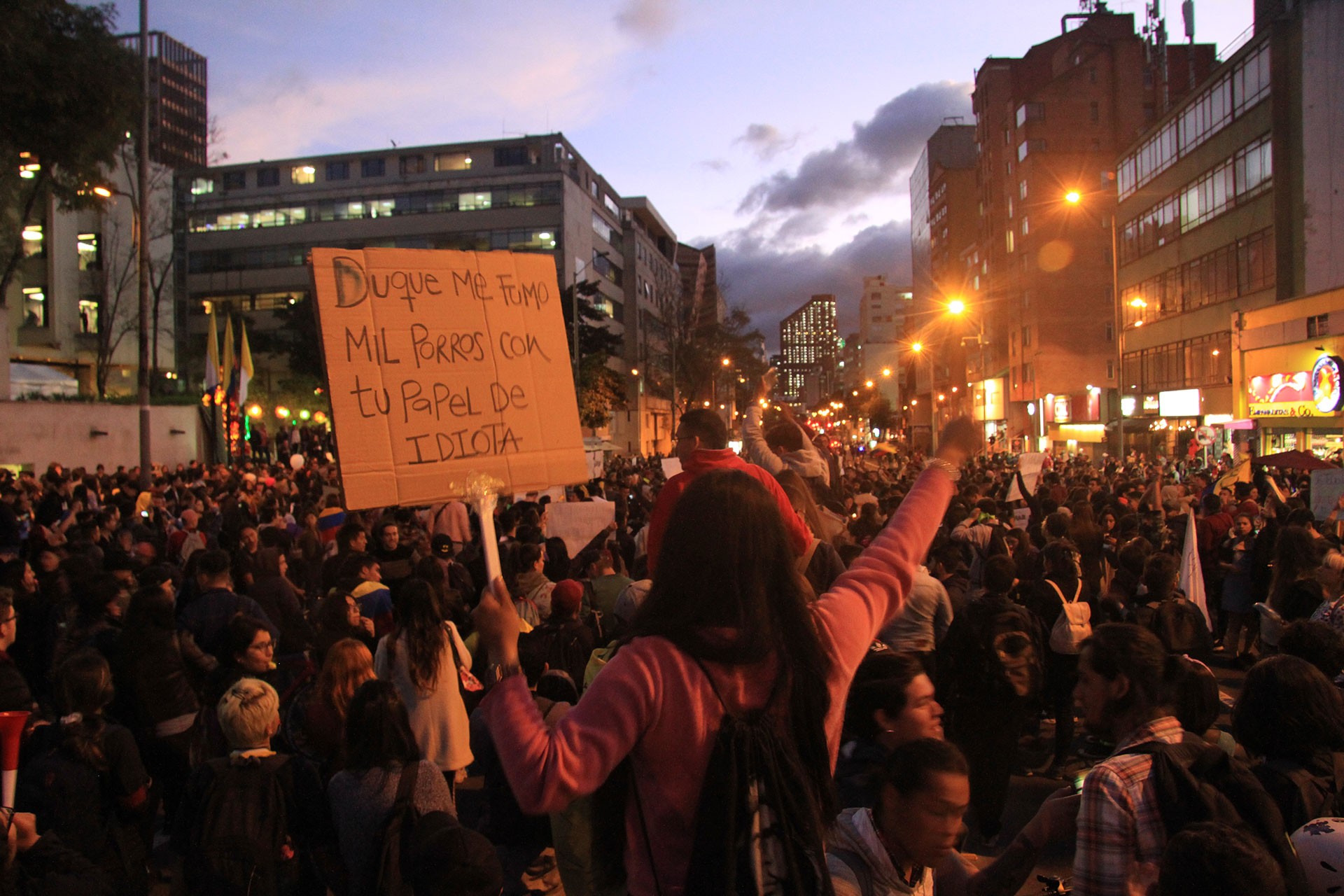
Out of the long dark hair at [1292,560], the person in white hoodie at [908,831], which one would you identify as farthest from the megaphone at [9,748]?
the long dark hair at [1292,560]

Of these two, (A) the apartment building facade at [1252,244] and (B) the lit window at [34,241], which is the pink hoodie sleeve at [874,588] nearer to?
(A) the apartment building facade at [1252,244]

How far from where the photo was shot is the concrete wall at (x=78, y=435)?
27312 mm

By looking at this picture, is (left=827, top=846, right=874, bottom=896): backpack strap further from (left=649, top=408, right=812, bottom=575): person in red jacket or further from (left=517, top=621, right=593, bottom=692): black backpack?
(left=517, top=621, right=593, bottom=692): black backpack

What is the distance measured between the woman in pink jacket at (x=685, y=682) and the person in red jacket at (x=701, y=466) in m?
1.02

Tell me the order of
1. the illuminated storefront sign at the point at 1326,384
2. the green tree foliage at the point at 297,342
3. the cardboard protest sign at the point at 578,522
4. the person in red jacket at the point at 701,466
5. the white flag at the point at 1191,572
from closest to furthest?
the person in red jacket at the point at 701,466
the white flag at the point at 1191,572
the cardboard protest sign at the point at 578,522
the illuminated storefront sign at the point at 1326,384
the green tree foliage at the point at 297,342

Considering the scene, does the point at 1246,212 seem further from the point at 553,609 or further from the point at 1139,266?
the point at 553,609

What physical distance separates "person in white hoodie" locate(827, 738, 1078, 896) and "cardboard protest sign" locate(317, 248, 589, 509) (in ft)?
4.18

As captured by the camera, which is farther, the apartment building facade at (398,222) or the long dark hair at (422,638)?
the apartment building facade at (398,222)

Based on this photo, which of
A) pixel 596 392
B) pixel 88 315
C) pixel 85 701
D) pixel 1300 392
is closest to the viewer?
pixel 85 701

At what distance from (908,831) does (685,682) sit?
98 centimetres

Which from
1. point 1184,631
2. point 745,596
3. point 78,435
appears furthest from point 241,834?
point 78,435

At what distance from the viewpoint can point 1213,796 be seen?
2.59 m

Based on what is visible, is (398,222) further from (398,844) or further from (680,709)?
(680,709)

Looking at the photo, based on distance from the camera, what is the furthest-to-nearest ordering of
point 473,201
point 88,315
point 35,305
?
1. point 473,201
2. point 88,315
3. point 35,305
